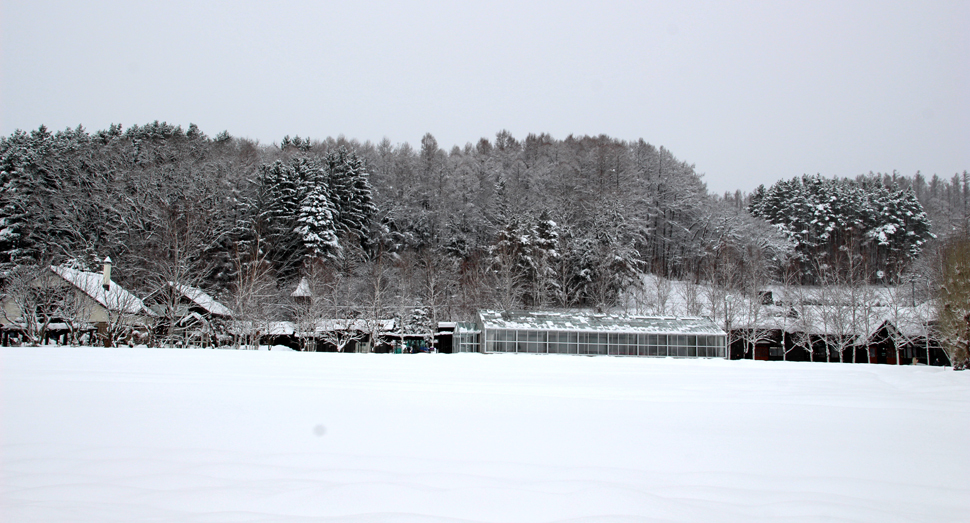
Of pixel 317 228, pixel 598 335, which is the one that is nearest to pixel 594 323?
pixel 598 335

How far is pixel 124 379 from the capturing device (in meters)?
10.6

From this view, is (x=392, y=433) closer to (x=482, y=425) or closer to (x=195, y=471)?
(x=482, y=425)

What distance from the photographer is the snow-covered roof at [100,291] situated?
1252 inches

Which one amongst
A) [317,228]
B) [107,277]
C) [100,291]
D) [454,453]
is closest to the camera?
[454,453]

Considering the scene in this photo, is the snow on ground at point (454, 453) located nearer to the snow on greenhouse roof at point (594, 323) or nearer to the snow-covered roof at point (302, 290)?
the snow on greenhouse roof at point (594, 323)

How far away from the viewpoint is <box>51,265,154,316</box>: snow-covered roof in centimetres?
3180

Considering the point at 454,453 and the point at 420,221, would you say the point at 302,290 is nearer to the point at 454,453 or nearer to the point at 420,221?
the point at 420,221

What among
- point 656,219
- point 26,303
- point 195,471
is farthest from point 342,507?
point 656,219

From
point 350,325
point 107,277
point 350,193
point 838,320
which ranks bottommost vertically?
point 350,325

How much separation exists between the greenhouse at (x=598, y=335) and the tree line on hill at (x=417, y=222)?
28.9 ft

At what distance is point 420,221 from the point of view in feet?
190

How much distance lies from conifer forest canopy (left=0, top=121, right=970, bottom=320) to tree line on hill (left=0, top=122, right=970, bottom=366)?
0.69 ft

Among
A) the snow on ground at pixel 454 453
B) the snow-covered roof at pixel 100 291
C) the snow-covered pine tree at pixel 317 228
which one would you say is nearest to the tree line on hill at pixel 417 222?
the snow-covered pine tree at pixel 317 228

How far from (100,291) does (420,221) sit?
29.2m
